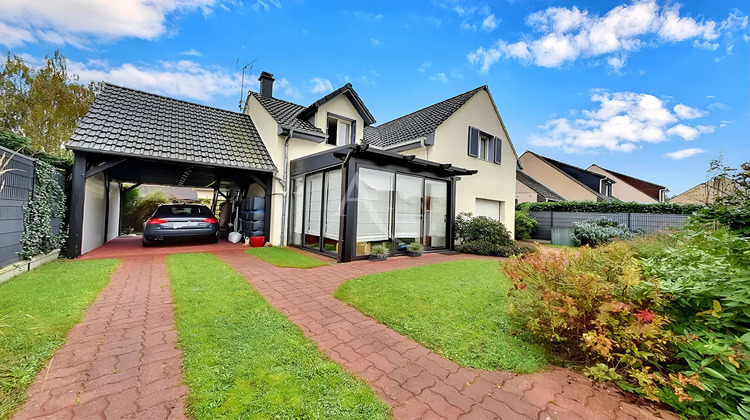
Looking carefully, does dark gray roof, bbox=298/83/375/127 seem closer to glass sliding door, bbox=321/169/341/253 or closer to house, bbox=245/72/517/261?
house, bbox=245/72/517/261

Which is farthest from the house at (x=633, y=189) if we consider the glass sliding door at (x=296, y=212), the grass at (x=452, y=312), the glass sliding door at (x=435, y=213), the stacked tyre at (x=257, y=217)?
the stacked tyre at (x=257, y=217)

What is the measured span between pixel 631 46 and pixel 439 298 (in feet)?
37.9

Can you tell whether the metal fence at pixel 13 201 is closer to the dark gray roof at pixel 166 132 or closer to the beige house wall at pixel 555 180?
the dark gray roof at pixel 166 132

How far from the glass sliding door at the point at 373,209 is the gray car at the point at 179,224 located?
5996 millimetres

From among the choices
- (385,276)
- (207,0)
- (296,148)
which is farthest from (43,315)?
(207,0)

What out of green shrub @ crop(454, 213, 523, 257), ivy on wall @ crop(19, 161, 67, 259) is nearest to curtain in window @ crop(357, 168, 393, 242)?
green shrub @ crop(454, 213, 523, 257)

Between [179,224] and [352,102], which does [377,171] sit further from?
[179,224]

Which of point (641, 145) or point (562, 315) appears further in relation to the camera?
point (641, 145)

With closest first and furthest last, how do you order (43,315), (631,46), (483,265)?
(43,315), (483,265), (631,46)

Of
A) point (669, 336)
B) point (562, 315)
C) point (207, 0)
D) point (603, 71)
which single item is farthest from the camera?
point (603, 71)

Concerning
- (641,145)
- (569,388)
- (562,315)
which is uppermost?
(641,145)

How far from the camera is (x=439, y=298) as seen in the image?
4371 mm

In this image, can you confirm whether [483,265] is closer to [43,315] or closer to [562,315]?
[562,315]

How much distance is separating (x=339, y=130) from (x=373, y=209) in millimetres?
4973
